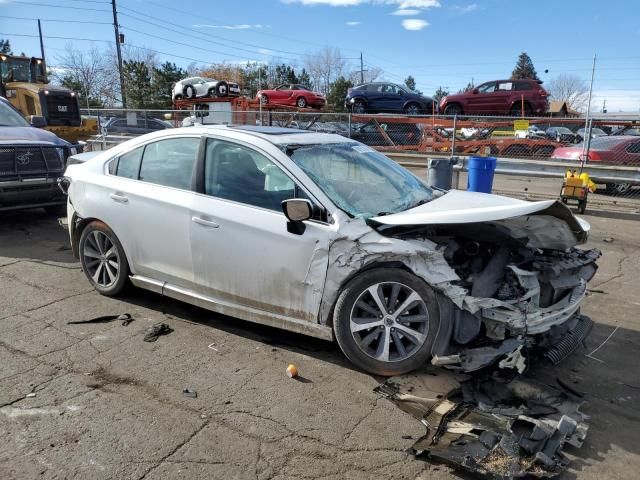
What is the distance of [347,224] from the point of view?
363 cm

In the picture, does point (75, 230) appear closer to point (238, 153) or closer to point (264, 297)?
point (238, 153)

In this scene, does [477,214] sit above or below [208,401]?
above

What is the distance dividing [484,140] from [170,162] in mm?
13453

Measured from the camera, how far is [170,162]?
4555 mm

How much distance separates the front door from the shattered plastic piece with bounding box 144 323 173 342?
Result: 487 millimetres

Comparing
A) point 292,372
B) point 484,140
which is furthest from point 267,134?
point 484,140

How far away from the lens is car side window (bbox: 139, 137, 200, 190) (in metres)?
4.40

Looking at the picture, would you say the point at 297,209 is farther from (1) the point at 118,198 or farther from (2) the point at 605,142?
(2) the point at 605,142

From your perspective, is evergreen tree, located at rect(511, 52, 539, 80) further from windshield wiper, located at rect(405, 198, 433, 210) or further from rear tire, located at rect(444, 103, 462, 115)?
windshield wiper, located at rect(405, 198, 433, 210)

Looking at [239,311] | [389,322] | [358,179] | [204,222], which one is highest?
[358,179]

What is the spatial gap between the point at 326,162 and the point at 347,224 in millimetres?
813

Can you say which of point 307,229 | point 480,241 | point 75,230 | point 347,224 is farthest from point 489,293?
point 75,230

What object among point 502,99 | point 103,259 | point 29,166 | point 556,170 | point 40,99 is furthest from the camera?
point 502,99

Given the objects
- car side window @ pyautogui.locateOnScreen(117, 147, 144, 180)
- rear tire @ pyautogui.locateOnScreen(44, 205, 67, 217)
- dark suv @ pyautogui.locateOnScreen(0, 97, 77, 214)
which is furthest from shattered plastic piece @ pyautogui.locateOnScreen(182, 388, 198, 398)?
rear tire @ pyautogui.locateOnScreen(44, 205, 67, 217)
